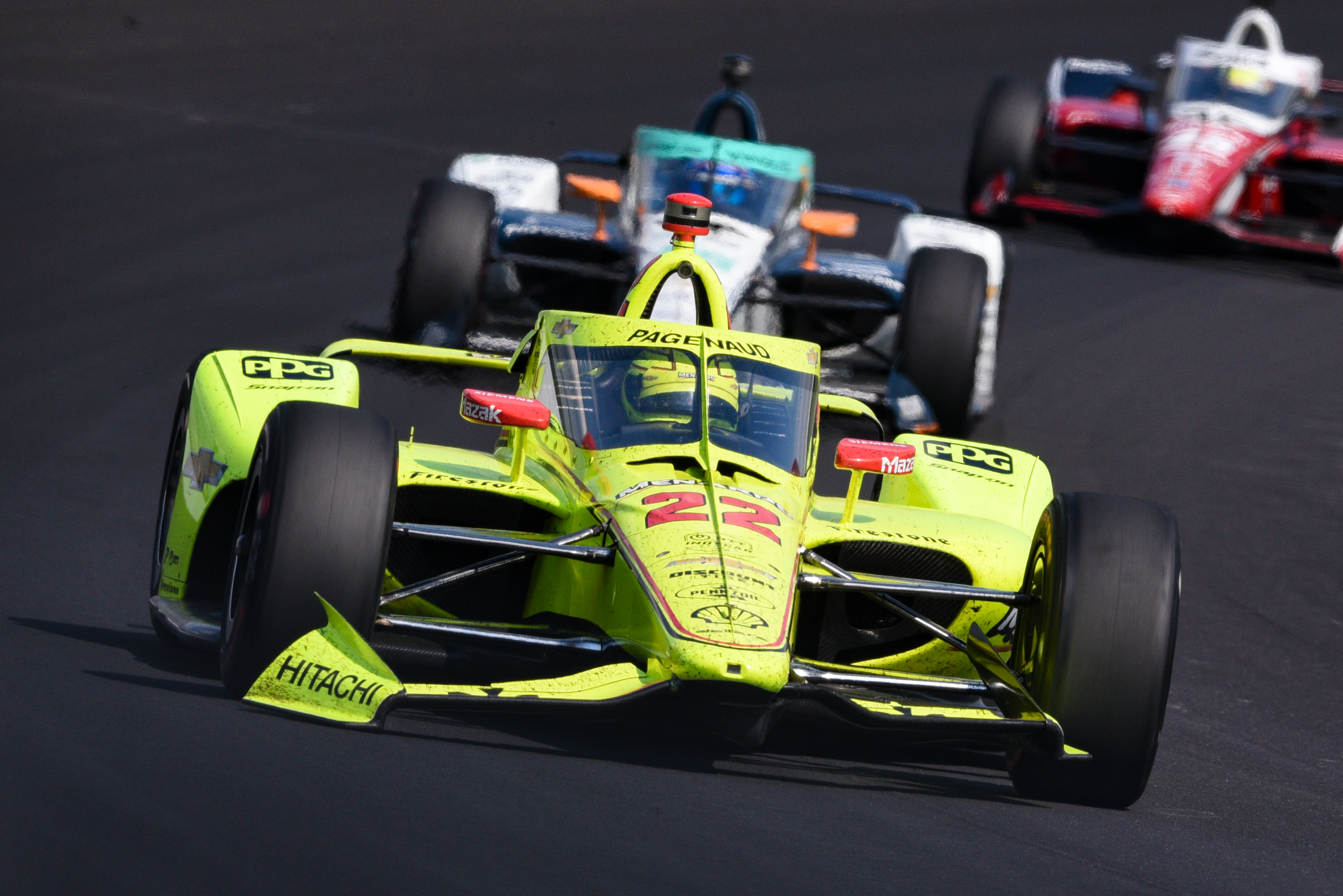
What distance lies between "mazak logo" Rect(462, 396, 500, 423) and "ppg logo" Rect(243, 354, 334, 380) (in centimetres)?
123

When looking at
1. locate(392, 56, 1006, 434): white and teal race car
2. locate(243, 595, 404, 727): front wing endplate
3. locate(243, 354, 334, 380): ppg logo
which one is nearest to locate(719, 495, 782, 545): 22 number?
locate(243, 595, 404, 727): front wing endplate

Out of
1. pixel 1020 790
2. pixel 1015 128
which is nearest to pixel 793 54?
pixel 1015 128

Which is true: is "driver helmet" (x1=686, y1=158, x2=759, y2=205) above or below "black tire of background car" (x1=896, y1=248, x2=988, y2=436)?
above

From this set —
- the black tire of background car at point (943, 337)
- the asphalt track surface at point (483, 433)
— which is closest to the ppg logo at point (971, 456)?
the asphalt track surface at point (483, 433)

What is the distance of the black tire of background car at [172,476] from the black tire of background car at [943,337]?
5263 mm

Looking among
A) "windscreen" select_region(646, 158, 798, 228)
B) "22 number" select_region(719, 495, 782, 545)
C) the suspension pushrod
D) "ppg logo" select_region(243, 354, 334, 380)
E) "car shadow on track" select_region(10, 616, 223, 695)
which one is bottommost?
"car shadow on track" select_region(10, 616, 223, 695)

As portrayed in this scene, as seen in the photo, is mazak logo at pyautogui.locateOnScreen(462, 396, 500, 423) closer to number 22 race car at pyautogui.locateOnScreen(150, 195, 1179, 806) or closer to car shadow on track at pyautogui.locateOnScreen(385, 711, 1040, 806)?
number 22 race car at pyautogui.locateOnScreen(150, 195, 1179, 806)

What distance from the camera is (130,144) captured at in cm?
1900

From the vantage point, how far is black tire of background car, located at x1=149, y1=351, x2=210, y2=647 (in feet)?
25.4

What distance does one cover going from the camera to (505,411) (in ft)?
22.9

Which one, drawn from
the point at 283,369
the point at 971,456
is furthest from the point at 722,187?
the point at 283,369

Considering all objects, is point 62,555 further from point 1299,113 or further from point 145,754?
point 1299,113

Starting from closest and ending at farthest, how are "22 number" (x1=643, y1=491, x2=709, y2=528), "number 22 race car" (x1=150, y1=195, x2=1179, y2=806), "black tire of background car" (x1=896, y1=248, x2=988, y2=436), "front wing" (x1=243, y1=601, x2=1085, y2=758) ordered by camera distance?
1. "front wing" (x1=243, y1=601, x2=1085, y2=758)
2. "number 22 race car" (x1=150, y1=195, x2=1179, y2=806)
3. "22 number" (x1=643, y1=491, x2=709, y2=528)
4. "black tire of background car" (x1=896, y1=248, x2=988, y2=436)

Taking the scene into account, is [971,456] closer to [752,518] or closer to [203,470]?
[752,518]
